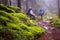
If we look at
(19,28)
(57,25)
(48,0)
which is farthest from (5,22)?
(48,0)

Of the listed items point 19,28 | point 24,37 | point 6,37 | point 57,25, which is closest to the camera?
point 6,37

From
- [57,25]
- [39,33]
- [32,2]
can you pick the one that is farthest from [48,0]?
[39,33]

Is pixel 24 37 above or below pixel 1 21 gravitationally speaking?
below

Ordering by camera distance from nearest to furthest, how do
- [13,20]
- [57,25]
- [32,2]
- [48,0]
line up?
[13,20]
[57,25]
[32,2]
[48,0]

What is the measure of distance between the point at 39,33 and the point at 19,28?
5.21 feet

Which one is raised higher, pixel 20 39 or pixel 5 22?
pixel 5 22

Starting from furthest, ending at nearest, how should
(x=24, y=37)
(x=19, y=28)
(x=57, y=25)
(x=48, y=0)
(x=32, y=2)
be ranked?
(x=48, y=0), (x=32, y=2), (x=57, y=25), (x=19, y=28), (x=24, y=37)

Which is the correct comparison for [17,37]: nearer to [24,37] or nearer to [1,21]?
[24,37]

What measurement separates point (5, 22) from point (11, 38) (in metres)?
1.17

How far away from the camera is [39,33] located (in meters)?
7.62

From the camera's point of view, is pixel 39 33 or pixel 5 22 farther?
pixel 39 33

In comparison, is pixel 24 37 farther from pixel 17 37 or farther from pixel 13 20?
pixel 13 20

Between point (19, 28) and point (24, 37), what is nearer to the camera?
point (24, 37)

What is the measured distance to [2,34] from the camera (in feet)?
17.7
